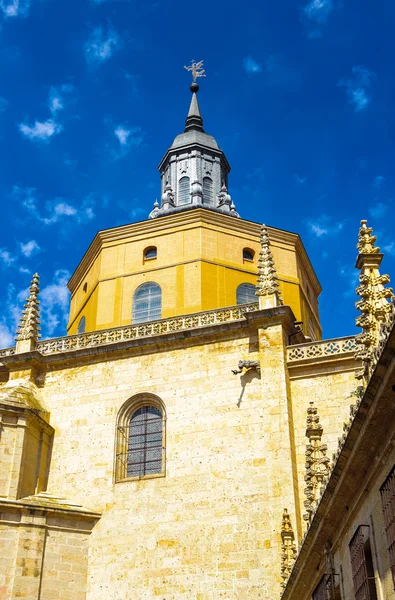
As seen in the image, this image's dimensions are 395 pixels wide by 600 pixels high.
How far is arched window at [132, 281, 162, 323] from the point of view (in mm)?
24922

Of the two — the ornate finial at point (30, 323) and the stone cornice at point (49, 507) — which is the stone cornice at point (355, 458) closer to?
the stone cornice at point (49, 507)

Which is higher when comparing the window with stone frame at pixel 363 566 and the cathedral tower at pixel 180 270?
the cathedral tower at pixel 180 270

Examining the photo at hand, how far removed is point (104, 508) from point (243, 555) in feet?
12.6

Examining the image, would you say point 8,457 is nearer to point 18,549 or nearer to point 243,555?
point 18,549

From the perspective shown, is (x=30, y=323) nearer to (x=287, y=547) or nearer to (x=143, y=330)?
(x=143, y=330)

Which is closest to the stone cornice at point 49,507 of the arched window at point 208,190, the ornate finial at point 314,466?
the ornate finial at point 314,466

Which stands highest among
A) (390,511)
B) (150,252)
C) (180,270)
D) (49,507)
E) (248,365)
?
(150,252)

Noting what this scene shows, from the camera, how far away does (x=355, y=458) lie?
892 cm

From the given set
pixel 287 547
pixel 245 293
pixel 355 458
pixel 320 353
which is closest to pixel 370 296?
pixel 355 458

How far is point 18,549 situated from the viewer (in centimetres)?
1852

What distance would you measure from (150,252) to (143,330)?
16.0ft

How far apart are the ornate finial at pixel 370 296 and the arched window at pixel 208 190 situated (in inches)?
745

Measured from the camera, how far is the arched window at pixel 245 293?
25.0 metres

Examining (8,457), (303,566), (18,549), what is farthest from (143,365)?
(303,566)
